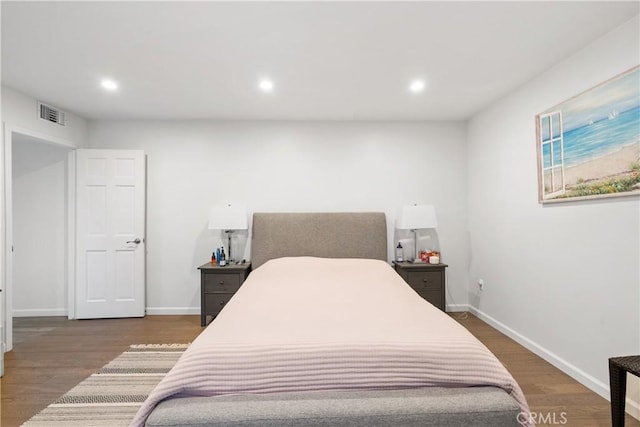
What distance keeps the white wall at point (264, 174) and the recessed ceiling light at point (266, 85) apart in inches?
40.3

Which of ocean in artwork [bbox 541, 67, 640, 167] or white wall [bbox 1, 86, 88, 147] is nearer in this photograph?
ocean in artwork [bbox 541, 67, 640, 167]

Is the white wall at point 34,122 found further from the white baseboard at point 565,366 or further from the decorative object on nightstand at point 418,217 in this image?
the white baseboard at point 565,366

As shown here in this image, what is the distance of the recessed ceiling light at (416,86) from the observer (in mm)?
2920

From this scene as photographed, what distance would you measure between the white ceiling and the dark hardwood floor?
237 cm

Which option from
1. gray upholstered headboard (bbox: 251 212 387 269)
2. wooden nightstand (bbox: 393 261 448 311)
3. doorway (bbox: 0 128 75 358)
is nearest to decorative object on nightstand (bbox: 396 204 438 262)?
gray upholstered headboard (bbox: 251 212 387 269)

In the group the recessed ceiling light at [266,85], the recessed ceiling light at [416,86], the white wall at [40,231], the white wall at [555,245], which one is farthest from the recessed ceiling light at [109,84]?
the white wall at [555,245]

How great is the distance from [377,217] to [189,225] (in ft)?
7.46

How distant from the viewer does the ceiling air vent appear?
3383 mm

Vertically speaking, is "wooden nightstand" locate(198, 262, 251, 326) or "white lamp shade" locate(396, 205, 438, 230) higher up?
"white lamp shade" locate(396, 205, 438, 230)

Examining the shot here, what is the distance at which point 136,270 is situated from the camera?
3912 millimetres

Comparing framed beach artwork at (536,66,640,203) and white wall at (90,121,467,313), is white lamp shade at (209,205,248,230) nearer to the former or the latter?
white wall at (90,121,467,313)

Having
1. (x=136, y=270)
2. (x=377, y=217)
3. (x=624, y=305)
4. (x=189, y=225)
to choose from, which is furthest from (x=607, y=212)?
(x=136, y=270)

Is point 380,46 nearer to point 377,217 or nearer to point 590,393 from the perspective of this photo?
point 377,217

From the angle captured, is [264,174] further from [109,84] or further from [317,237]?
[109,84]
